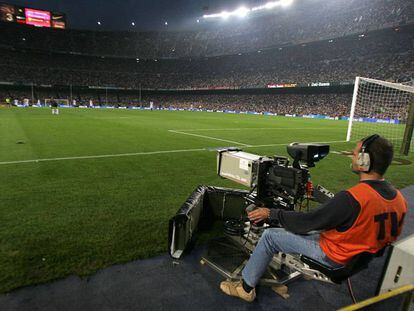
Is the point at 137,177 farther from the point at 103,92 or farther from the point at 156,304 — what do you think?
the point at 103,92

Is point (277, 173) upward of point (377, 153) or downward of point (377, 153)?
downward

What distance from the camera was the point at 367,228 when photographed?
2.27 m

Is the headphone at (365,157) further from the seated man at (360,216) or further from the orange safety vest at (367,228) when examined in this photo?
the orange safety vest at (367,228)

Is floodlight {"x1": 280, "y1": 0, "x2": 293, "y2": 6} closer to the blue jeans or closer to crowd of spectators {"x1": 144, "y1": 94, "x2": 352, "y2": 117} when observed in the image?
crowd of spectators {"x1": 144, "y1": 94, "x2": 352, "y2": 117}

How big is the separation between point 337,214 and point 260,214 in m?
0.71

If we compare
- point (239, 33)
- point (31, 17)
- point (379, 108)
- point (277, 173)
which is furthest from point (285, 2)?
point (277, 173)

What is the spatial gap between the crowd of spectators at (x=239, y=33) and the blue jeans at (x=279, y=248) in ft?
147

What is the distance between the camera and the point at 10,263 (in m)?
3.27

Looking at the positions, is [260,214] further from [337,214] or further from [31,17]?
[31,17]

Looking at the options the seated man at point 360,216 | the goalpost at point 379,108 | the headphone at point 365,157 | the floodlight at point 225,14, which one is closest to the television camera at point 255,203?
the seated man at point 360,216

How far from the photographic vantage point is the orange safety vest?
222 cm

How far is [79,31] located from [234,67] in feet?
120

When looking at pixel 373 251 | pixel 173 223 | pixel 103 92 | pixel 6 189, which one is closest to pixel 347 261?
pixel 373 251

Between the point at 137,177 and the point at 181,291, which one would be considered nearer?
the point at 181,291
